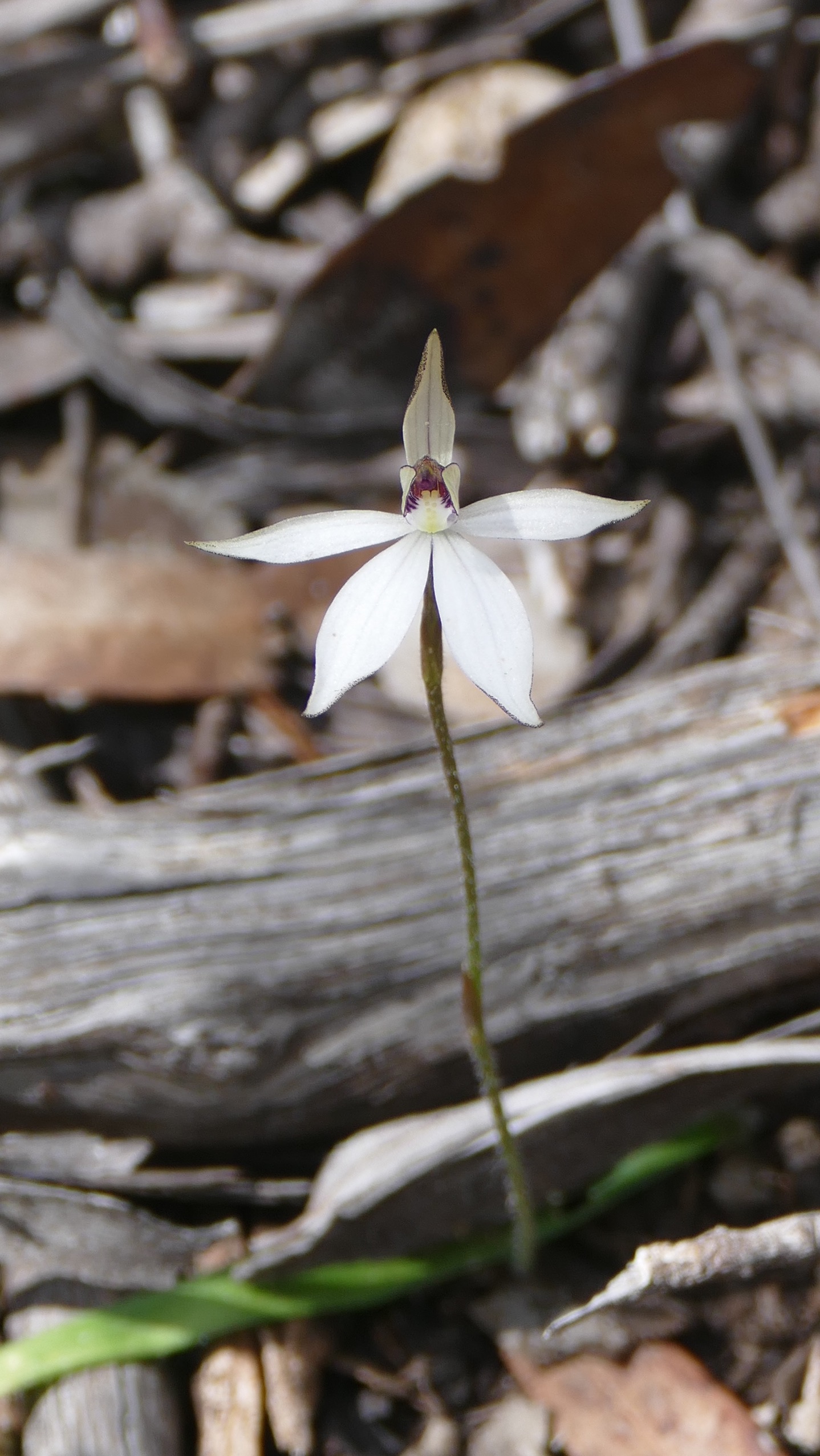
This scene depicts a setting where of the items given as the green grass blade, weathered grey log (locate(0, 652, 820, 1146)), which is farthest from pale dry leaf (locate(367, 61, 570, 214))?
the green grass blade

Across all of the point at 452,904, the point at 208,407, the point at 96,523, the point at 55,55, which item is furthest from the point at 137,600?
the point at 55,55

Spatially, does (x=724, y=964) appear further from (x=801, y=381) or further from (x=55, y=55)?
(x=55, y=55)

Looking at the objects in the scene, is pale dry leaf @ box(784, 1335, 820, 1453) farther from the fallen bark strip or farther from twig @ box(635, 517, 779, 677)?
twig @ box(635, 517, 779, 677)

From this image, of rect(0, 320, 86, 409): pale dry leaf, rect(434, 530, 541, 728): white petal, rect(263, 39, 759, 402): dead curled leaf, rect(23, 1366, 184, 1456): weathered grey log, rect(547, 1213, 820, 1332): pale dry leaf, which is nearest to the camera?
rect(434, 530, 541, 728): white petal

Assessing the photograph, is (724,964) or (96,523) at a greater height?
(96,523)

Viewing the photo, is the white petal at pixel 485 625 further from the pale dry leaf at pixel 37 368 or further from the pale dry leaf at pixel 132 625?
the pale dry leaf at pixel 37 368

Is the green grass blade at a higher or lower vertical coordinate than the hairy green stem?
lower
